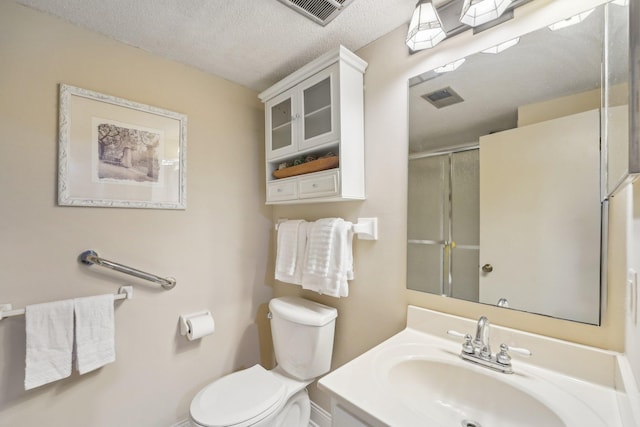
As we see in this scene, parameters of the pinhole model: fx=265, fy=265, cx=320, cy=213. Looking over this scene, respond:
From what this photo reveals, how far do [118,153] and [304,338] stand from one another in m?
1.39

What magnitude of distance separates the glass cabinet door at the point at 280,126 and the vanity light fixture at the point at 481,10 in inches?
36.3

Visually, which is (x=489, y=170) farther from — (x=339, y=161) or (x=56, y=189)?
(x=56, y=189)

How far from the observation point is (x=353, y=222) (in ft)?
4.92

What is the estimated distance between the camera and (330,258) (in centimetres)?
139

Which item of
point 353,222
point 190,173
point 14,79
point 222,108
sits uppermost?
point 222,108

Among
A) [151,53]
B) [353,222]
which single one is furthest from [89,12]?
[353,222]

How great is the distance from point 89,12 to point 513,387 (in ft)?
7.33

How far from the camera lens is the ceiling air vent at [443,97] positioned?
1162mm

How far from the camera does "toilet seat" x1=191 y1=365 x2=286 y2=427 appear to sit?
1169mm

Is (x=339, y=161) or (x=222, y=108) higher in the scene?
(x=222, y=108)

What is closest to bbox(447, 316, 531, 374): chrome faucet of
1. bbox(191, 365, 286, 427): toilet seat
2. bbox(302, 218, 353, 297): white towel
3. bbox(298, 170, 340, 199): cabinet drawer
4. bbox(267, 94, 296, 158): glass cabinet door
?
bbox(302, 218, 353, 297): white towel

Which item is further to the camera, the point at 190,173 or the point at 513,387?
the point at 190,173

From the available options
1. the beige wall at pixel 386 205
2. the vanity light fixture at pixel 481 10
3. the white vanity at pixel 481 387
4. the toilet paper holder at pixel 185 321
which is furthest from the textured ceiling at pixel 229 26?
the toilet paper holder at pixel 185 321

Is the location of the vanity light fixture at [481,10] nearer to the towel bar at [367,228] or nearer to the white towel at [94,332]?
the towel bar at [367,228]
